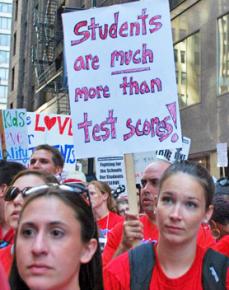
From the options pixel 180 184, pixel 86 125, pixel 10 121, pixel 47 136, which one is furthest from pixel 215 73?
pixel 180 184

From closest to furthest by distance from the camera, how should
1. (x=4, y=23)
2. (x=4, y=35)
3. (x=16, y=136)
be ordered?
(x=16, y=136)
(x=4, y=23)
(x=4, y=35)

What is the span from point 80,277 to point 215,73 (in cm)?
1466

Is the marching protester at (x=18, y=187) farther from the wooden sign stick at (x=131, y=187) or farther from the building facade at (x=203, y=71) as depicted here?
the building facade at (x=203, y=71)

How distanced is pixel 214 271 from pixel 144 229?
4.59 ft

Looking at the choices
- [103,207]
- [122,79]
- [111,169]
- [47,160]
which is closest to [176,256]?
[122,79]

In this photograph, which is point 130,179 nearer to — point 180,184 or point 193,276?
point 180,184

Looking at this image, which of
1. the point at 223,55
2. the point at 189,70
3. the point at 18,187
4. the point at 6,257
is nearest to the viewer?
the point at 6,257

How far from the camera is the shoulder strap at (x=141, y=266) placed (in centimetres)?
282

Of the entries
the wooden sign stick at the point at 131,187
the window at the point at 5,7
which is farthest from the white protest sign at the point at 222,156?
the window at the point at 5,7

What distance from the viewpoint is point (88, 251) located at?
236cm

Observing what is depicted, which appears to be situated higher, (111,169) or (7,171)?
(111,169)

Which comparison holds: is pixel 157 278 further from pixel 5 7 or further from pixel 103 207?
pixel 5 7

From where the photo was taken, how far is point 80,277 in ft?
7.89

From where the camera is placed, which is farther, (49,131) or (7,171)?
(49,131)
